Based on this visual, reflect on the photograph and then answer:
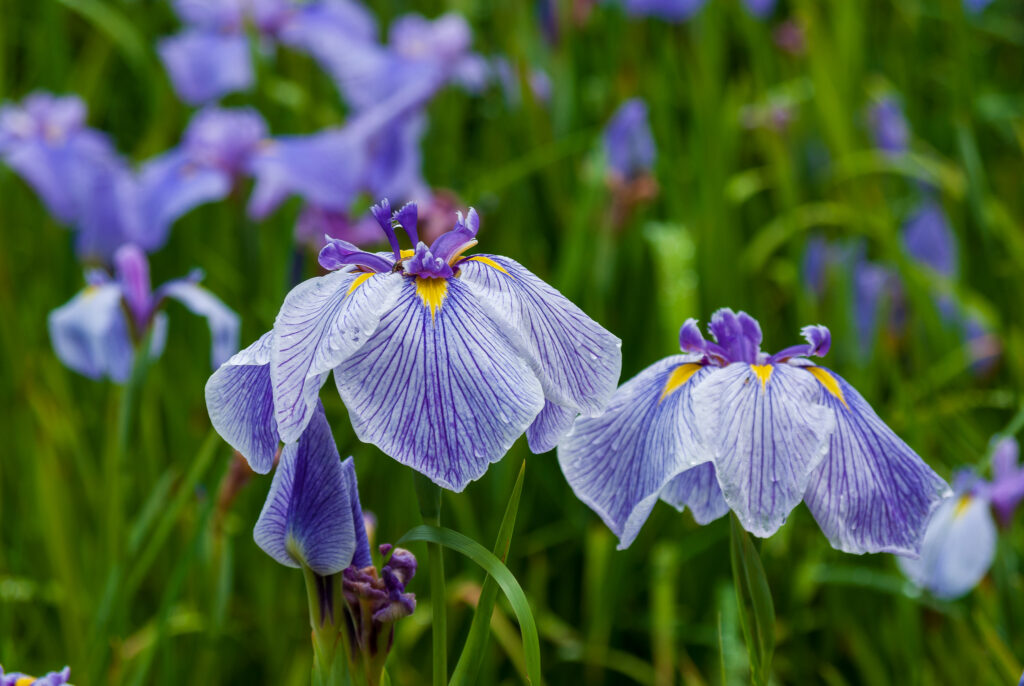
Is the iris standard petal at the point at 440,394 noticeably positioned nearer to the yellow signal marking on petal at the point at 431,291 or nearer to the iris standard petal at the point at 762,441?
the yellow signal marking on petal at the point at 431,291

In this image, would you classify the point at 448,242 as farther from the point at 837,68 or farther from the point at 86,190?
the point at 837,68

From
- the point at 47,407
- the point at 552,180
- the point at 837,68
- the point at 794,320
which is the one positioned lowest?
the point at 47,407

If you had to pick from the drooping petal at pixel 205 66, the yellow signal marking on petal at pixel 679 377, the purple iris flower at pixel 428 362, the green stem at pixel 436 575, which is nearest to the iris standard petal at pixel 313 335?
the purple iris flower at pixel 428 362

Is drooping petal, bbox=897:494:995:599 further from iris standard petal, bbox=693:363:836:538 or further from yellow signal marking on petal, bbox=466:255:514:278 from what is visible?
yellow signal marking on petal, bbox=466:255:514:278

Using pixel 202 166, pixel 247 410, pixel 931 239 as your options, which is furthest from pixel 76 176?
pixel 931 239

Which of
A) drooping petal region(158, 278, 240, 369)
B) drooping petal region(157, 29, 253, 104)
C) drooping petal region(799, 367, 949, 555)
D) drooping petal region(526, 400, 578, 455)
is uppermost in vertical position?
drooping petal region(157, 29, 253, 104)

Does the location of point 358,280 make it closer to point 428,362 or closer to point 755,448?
point 428,362

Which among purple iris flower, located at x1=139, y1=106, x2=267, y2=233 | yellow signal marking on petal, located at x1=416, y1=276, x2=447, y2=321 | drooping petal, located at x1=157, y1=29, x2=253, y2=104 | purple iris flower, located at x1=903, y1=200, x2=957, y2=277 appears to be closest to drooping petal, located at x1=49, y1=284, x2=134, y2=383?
purple iris flower, located at x1=139, y1=106, x2=267, y2=233

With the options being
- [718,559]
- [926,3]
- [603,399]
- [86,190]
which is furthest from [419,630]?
[926,3]
